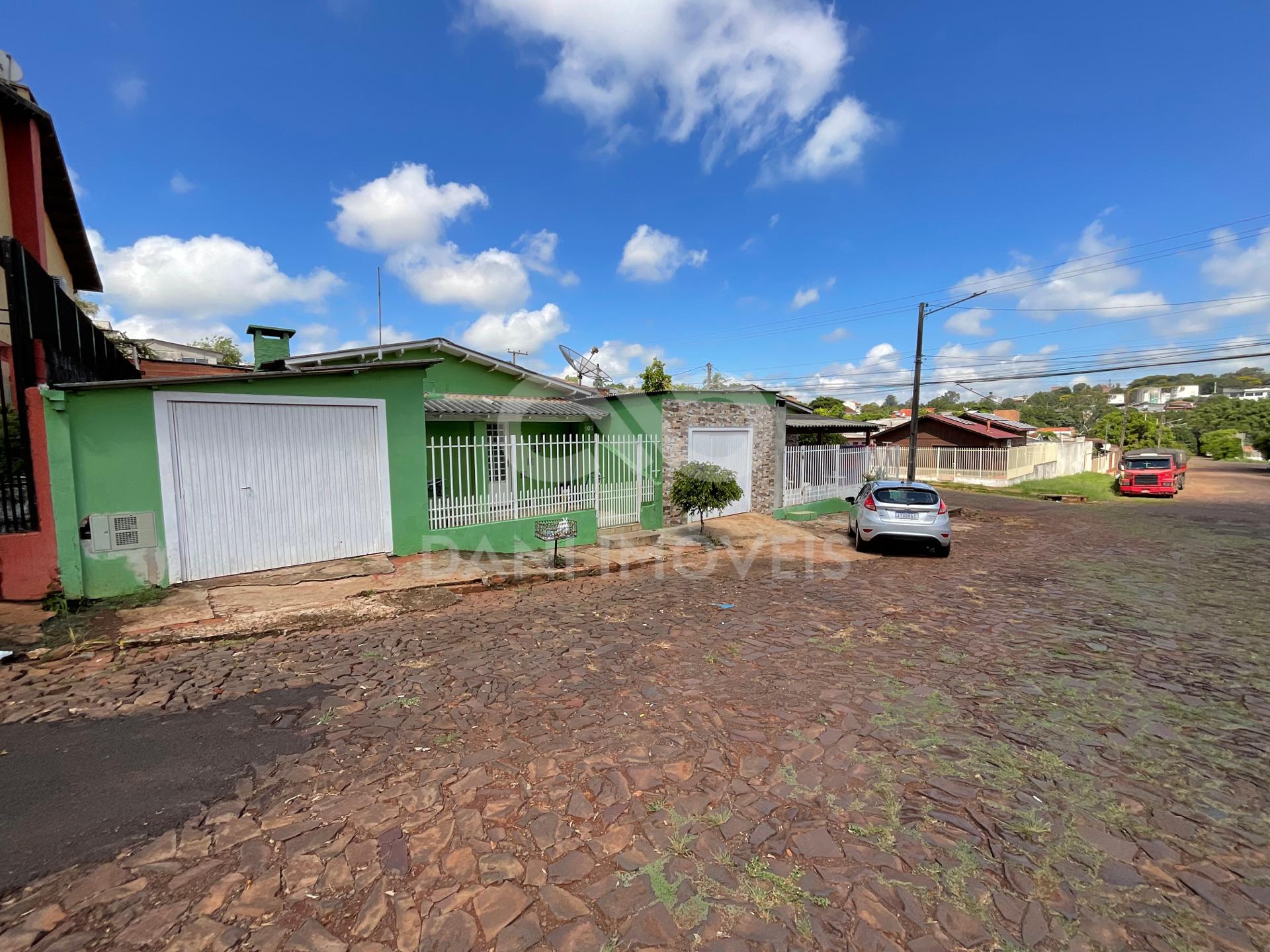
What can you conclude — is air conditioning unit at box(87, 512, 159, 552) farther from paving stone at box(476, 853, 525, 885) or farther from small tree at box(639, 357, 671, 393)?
small tree at box(639, 357, 671, 393)

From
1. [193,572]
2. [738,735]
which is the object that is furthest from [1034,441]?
[193,572]

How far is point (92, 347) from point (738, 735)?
11.7 meters

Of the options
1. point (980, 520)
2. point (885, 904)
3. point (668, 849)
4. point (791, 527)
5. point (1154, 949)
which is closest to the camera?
point (1154, 949)

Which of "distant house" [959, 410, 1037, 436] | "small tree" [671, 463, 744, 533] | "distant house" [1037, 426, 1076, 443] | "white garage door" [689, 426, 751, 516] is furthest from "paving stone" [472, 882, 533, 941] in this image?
"distant house" [1037, 426, 1076, 443]

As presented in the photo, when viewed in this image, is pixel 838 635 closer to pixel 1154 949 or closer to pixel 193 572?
pixel 1154 949

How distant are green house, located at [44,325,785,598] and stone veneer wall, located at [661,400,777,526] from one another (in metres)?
0.08

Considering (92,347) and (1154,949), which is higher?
(92,347)

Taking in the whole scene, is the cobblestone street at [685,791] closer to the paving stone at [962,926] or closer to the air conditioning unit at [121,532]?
the paving stone at [962,926]

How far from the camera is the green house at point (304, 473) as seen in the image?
6.34 metres

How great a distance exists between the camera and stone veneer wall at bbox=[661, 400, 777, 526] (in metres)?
13.0

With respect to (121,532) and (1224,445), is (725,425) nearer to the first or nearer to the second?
(121,532)

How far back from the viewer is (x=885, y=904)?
8.00 ft

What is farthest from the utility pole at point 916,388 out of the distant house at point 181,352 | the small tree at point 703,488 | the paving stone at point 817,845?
the distant house at point 181,352

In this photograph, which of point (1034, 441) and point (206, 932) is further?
point (1034, 441)
